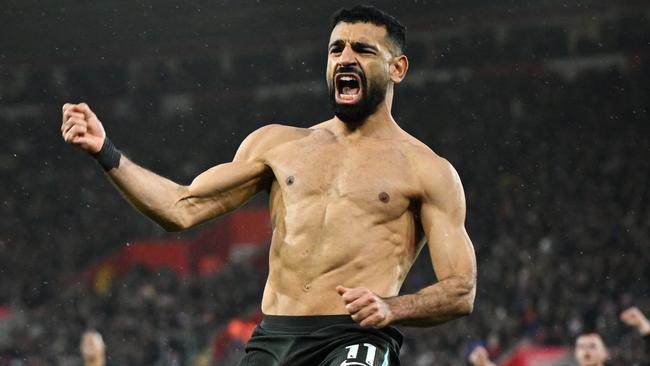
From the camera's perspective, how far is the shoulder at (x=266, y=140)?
13.7 feet

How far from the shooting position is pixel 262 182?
4180mm

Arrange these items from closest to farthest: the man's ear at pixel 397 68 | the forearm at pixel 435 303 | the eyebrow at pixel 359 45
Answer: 1. the forearm at pixel 435 303
2. the eyebrow at pixel 359 45
3. the man's ear at pixel 397 68

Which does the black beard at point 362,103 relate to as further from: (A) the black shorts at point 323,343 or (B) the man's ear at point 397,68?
(A) the black shorts at point 323,343

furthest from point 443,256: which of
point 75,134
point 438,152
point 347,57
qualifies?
point 438,152

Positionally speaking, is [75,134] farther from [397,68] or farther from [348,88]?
[397,68]

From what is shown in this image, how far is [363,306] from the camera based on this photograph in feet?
10.7

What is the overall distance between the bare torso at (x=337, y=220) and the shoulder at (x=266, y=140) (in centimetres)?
3

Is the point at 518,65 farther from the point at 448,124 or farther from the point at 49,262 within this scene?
the point at 49,262

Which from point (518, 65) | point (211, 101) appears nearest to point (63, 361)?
point (211, 101)

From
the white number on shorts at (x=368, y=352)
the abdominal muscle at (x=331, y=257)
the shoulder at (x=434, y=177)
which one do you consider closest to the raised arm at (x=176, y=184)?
the abdominal muscle at (x=331, y=257)

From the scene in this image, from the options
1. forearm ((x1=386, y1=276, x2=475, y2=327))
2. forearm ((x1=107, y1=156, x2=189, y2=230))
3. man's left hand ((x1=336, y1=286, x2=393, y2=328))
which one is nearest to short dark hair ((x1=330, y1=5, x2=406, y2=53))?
forearm ((x1=107, y1=156, x2=189, y2=230))

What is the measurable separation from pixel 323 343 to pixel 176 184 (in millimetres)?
789

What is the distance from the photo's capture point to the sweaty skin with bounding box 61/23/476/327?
151 inches

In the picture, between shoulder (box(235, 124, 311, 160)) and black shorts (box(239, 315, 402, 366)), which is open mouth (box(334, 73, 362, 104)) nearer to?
shoulder (box(235, 124, 311, 160))
